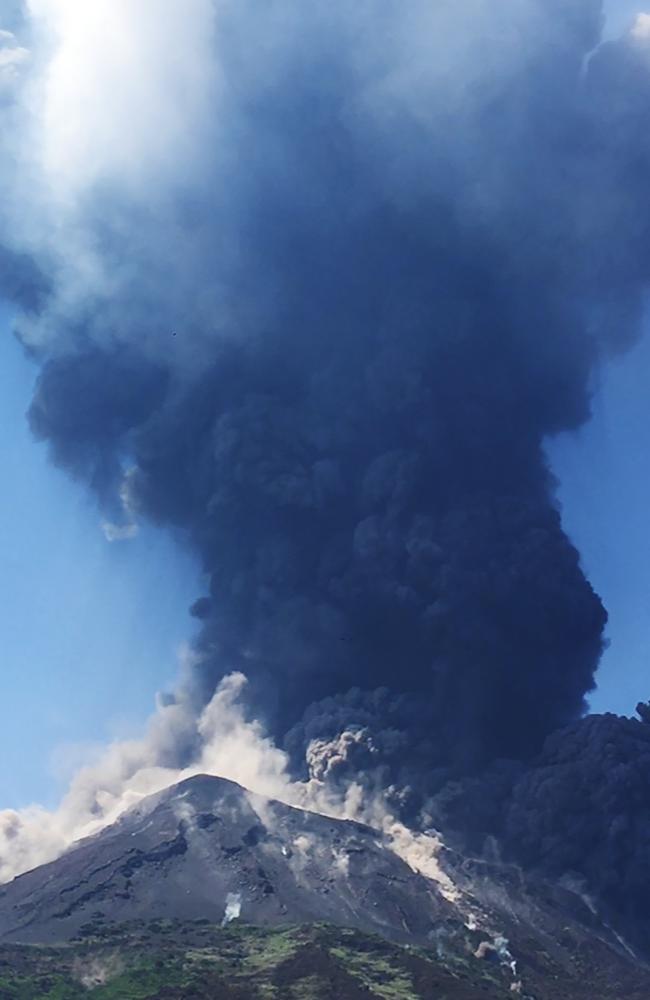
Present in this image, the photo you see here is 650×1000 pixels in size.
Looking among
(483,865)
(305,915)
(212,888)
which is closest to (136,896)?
(212,888)

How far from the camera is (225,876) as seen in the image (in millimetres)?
93688

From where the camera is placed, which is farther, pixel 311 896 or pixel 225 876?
pixel 225 876

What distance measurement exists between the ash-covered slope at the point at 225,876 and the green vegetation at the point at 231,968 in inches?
143

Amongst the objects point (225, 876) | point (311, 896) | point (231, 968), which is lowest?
point (231, 968)

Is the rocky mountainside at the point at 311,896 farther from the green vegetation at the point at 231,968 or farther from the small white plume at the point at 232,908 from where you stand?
the green vegetation at the point at 231,968

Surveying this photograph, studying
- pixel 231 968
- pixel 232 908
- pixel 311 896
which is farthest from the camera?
pixel 311 896

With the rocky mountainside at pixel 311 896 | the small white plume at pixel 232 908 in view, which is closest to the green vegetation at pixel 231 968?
the rocky mountainside at pixel 311 896

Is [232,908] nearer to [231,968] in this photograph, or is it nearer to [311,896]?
[311,896]

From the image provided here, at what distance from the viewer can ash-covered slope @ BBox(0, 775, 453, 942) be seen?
3497 inches

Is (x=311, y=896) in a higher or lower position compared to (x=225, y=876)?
lower

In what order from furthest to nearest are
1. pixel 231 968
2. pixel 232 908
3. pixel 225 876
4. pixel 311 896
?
pixel 225 876, pixel 311 896, pixel 232 908, pixel 231 968

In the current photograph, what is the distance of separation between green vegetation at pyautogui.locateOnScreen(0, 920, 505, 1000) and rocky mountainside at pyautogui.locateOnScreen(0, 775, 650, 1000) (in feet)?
2.96

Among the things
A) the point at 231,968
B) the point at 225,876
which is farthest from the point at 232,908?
the point at 231,968

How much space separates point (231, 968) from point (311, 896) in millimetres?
15327
